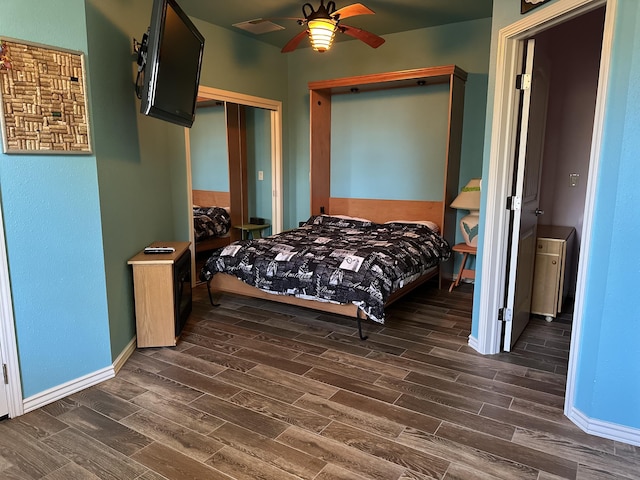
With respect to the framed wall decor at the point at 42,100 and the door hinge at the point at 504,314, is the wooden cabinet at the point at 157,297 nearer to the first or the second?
the framed wall decor at the point at 42,100

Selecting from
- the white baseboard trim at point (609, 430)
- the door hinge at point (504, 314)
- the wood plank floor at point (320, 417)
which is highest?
the door hinge at point (504, 314)

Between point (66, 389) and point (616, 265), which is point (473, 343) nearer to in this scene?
point (616, 265)

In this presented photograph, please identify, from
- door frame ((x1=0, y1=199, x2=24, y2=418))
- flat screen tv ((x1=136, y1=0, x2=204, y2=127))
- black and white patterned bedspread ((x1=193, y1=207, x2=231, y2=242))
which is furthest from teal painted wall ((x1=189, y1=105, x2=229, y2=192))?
door frame ((x1=0, y1=199, x2=24, y2=418))

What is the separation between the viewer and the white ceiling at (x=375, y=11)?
3.90m

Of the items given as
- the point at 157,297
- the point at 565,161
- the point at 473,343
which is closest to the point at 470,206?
the point at 565,161

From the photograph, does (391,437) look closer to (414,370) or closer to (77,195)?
(414,370)

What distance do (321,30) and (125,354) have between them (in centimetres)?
278

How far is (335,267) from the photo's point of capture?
3.37m

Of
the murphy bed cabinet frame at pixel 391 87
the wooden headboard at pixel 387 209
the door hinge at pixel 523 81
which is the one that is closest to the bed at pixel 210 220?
the murphy bed cabinet frame at pixel 391 87

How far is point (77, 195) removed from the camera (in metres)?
2.45

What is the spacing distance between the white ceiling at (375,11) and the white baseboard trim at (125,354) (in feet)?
9.65

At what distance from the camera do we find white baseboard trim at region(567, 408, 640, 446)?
82.8 inches

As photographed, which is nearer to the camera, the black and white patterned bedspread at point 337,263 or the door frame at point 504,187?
the door frame at point 504,187

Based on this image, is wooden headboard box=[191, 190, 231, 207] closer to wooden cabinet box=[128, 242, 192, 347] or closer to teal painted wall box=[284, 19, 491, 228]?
teal painted wall box=[284, 19, 491, 228]
